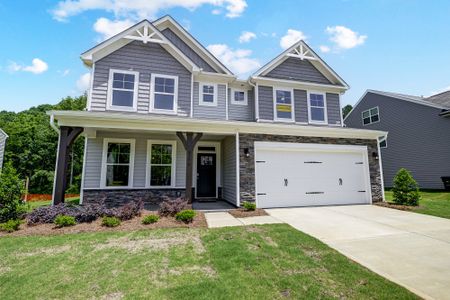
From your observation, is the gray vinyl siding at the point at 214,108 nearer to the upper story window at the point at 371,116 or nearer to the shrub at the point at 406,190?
the shrub at the point at 406,190

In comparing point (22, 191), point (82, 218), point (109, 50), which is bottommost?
point (82, 218)

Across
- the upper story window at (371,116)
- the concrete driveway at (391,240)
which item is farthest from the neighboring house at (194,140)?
the upper story window at (371,116)

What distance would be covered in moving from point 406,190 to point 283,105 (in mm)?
6271

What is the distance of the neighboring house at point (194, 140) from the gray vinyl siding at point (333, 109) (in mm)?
2144

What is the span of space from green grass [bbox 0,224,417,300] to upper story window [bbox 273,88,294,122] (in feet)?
24.0

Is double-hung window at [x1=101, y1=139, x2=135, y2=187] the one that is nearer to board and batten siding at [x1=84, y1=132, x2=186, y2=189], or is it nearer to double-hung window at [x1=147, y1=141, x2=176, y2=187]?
board and batten siding at [x1=84, y1=132, x2=186, y2=189]

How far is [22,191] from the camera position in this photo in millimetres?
6383

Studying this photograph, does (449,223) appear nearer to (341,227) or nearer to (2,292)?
(341,227)

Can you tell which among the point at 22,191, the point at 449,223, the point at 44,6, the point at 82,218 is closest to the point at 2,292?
the point at 82,218

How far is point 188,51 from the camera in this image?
11281mm

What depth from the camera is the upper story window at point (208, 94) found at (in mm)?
10836

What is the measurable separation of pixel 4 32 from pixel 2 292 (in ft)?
32.7

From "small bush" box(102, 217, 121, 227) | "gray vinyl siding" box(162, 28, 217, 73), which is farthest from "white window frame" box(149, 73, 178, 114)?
"small bush" box(102, 217, 121, 227)

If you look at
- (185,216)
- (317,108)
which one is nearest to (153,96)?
(185,216)
